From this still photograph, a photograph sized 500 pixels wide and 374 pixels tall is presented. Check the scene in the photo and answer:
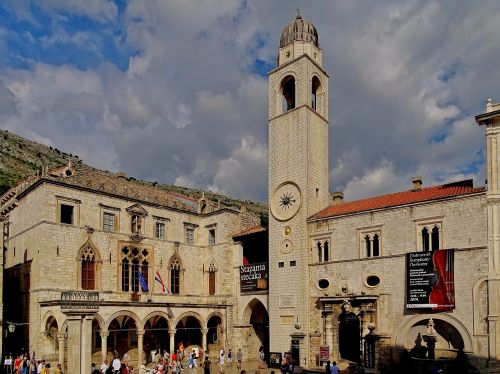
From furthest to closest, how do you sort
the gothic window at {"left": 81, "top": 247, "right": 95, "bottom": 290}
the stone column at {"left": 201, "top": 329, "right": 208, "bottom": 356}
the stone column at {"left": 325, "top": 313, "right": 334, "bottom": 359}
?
the stone column at {"left": 201, "top": 329, "right": 208, "bottom": 356} → the gothic window at {"left": 81, "top": 247, "right": 95, "bottom": 290} → the stone column at {"left": 325, "top": 313, "right": 334, "bottom": 359}

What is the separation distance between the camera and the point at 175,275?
3766cm

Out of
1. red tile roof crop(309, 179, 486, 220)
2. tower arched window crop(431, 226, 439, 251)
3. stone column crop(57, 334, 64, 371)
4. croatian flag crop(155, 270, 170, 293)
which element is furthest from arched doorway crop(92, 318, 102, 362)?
tower arched window crop(431, 226, 439, 251)

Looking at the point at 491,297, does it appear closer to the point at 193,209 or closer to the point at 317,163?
the point at 317,163

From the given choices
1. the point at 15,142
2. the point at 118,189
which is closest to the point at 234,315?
the point at 118,189

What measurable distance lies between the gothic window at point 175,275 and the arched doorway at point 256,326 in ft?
17.3

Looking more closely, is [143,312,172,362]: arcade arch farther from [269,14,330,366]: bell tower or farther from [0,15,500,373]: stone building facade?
[269,14,330,366]: bell tower

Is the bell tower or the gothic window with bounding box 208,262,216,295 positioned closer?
the bell tower

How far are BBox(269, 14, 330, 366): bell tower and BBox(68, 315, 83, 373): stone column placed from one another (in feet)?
54.4

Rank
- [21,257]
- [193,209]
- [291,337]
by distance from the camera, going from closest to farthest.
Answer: [291,337]
[21,257]
[193,209]

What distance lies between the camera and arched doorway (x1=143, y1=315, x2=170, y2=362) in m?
35.8

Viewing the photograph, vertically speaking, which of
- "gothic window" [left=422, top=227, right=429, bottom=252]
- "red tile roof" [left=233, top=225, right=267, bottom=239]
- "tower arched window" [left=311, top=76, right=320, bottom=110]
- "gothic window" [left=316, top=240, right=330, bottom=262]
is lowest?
"gothic window" [left=316, top=240, right=330, bottom=262]

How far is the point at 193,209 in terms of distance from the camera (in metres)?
40.2

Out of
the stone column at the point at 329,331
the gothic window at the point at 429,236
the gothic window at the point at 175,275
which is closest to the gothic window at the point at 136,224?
the gothic window at the point at 175,275

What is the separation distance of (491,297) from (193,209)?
73.8 feet
